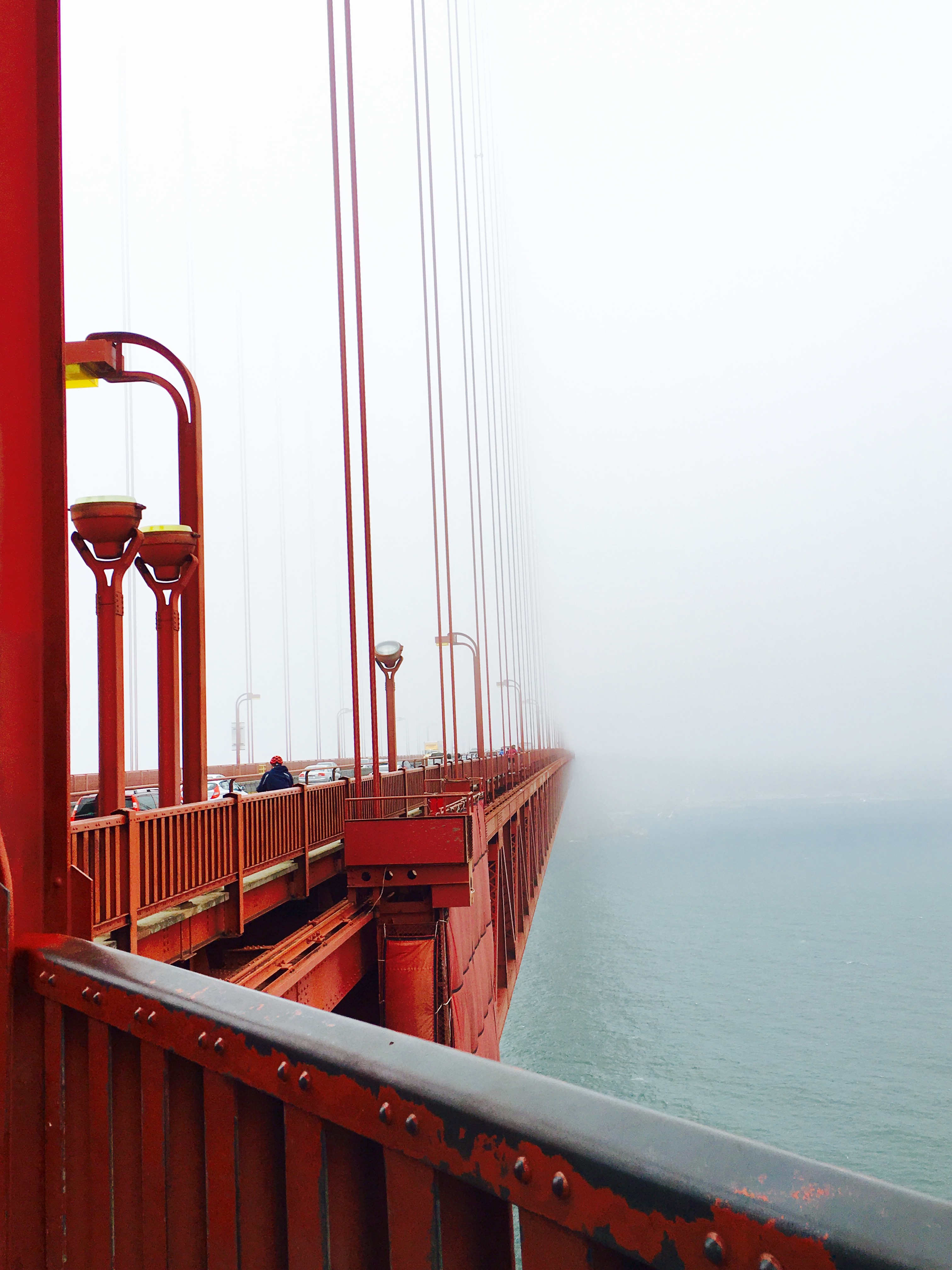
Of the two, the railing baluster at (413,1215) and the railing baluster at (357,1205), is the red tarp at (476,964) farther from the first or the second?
the railing baluster at (413,1215)

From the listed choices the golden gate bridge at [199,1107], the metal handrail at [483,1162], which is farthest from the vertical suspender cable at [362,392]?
the metal handrail at [483,1162]

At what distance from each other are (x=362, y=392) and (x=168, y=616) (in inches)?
345

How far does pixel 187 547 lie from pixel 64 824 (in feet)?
27.0

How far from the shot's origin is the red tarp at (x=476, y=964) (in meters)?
10.2

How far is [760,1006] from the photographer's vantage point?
147 feet

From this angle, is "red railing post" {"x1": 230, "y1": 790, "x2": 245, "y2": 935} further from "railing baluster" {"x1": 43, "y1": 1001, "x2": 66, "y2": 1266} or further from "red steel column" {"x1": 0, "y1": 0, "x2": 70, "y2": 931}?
"railing baluster" {"x1": 43, "y1": 1001, "x2": 66, "y2": 1266}

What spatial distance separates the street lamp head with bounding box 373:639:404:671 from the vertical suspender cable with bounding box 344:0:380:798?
237 millimetres

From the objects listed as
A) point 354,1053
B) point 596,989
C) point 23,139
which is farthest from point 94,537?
point 596,989

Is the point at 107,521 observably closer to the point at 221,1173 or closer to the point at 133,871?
the point at 133,871

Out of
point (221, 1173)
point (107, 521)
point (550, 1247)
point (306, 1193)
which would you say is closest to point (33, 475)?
point (221, 1173)

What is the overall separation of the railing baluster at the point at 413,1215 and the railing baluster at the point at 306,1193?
0.52 ft

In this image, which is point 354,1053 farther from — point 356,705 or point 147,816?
point 356,705

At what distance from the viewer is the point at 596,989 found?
4566 cm

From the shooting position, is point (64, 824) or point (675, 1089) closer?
point (64, 824)
